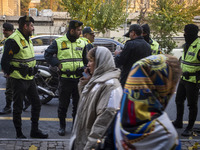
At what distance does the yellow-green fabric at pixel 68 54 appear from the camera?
17.5 feet

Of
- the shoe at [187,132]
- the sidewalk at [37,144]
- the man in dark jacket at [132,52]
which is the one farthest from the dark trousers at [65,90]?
the shoe at [187,132]

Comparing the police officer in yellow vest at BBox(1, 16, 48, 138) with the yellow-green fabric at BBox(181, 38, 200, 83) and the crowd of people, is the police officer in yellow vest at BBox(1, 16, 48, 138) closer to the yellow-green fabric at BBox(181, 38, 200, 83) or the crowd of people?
the crowd of people

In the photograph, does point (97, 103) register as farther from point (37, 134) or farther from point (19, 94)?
point (37, 134)

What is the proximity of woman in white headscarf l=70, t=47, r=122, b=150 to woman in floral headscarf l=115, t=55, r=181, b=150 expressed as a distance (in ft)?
1.95

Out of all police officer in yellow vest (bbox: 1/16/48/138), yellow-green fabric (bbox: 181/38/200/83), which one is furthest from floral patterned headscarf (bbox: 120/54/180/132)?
yellow-green fabric (bbox: 181/38/200/83)

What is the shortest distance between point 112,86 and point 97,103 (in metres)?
0.20

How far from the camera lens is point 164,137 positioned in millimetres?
1975

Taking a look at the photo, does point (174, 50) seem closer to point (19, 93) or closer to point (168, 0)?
point (168, 0)

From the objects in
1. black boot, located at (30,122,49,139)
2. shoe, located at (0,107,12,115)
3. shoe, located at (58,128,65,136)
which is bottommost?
shoe, located at (0,107,12,115)

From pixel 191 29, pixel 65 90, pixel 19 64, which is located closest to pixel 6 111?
pixel 65 90

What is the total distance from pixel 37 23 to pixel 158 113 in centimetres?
3350

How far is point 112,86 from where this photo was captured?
9.36 feet

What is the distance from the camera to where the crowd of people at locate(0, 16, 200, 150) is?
199 cm

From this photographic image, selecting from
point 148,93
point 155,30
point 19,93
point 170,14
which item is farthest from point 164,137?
point 170,14
